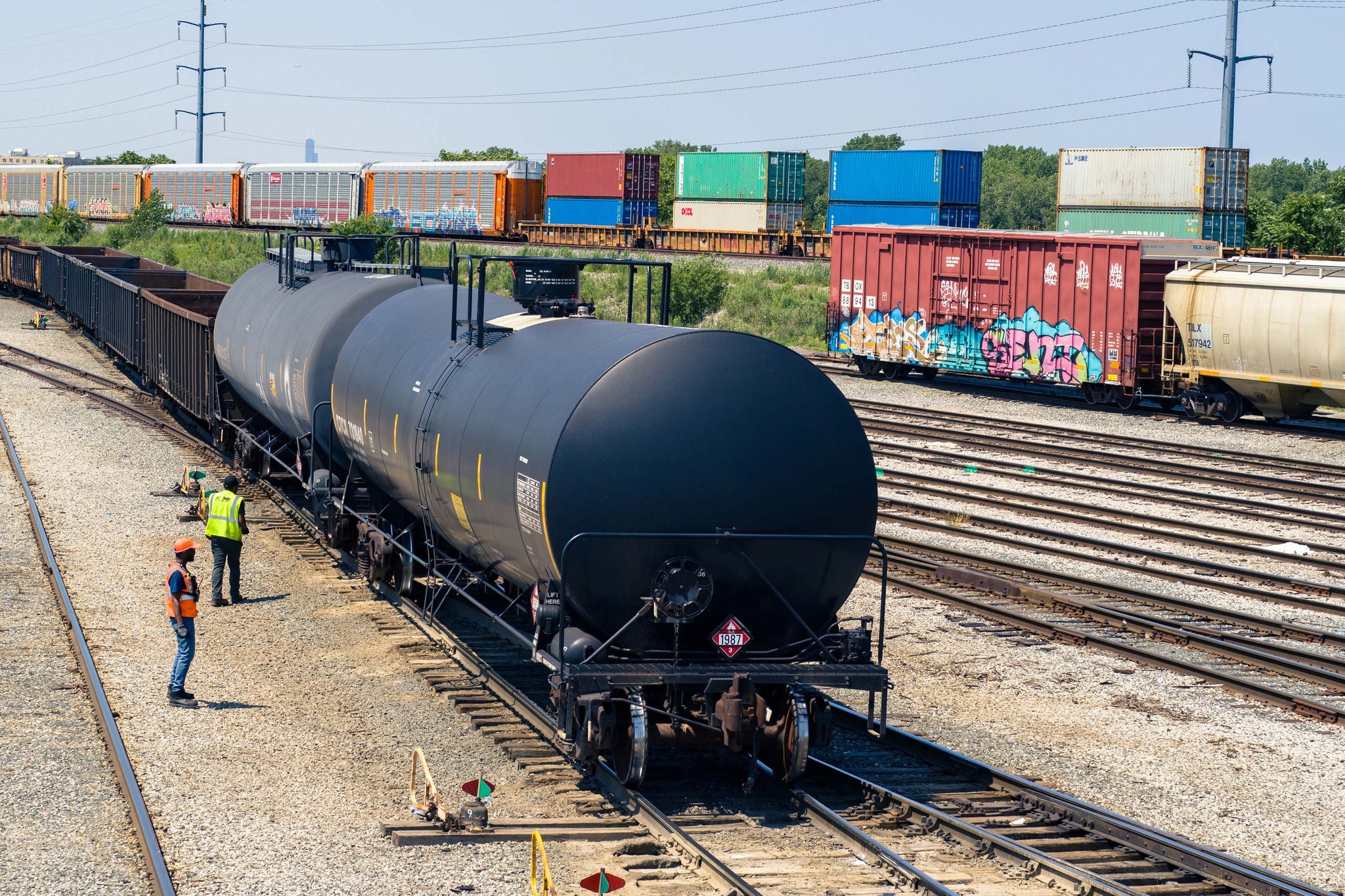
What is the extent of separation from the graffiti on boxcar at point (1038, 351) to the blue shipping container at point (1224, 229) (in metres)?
15.2

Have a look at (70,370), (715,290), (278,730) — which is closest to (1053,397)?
(715,290)

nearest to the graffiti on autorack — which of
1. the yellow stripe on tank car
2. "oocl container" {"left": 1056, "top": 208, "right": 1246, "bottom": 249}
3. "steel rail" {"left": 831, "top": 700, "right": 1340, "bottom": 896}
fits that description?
"oocl container" {"left": 1056, "top": 208, "right": 1246, "bottom": 249}

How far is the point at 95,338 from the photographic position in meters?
40.9

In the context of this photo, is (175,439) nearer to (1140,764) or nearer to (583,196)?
(1140,764)

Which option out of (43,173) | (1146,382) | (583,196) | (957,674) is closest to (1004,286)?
(1146,382)

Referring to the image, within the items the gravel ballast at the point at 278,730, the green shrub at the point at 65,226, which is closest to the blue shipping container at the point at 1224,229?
the gravel ballast at the point at 278,730

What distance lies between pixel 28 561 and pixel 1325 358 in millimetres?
24441

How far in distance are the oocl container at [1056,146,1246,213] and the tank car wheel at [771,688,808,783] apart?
139ft

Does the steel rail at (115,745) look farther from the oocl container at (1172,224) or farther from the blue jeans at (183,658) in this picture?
the oocl container at (1172,224)

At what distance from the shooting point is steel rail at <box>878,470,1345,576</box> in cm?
1947

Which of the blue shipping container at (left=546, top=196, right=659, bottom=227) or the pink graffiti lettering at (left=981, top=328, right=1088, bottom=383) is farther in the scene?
the blue shipping container at (left=546, top=196, right=659, bottom=227)

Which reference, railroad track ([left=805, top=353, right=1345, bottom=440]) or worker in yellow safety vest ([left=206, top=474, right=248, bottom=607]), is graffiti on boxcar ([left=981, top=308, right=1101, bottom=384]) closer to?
railroad track ([left=805, top=353, right=1345, bottom=440])

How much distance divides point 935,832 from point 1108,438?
20.8m

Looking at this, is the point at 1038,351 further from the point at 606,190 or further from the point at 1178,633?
the point at 606,190
